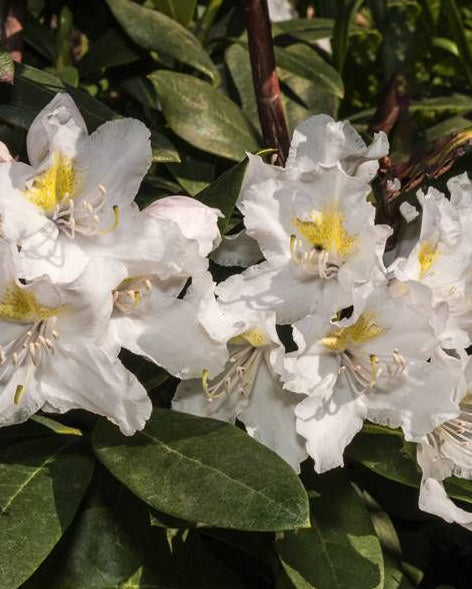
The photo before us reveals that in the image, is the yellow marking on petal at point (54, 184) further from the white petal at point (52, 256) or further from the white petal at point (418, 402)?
the white petal at point (418, 402)

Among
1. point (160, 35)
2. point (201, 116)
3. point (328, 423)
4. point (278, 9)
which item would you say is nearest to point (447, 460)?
point (328, 423)

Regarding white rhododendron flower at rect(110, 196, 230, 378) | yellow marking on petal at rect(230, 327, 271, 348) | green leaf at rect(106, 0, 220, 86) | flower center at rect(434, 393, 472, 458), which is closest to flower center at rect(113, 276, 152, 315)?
white rhododendron flower at rect(110, 196, 230, 378)

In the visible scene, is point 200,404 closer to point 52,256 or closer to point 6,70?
point 52,256

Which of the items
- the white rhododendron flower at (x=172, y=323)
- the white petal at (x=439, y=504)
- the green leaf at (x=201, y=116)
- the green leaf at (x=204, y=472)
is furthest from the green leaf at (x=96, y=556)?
the green leaf at (x=201, y=116)

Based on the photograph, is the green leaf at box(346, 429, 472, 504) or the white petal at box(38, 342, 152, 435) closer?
the white petal at box(38, 342, 152, 435)

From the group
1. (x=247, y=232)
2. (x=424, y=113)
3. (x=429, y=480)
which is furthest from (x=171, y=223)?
(x=424, y=113)

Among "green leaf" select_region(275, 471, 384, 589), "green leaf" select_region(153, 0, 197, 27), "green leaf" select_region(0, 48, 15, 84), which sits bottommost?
"green leaf" select_region(275, 471, 384, 589)

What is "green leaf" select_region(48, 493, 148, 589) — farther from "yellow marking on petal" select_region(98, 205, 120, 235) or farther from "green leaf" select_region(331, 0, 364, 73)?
"green leaf" select_region(331, 0, 364, 73)
